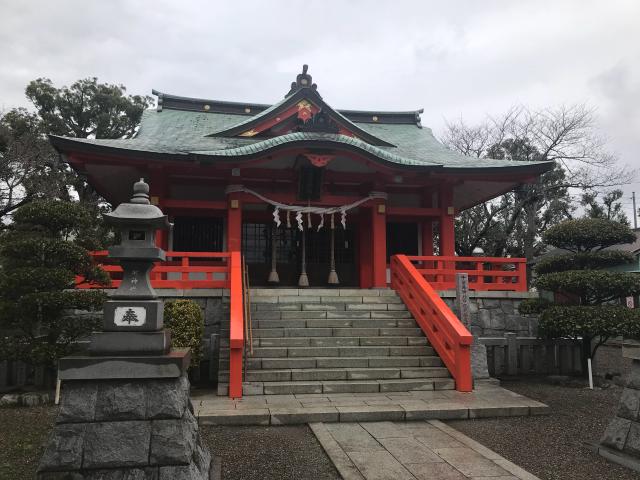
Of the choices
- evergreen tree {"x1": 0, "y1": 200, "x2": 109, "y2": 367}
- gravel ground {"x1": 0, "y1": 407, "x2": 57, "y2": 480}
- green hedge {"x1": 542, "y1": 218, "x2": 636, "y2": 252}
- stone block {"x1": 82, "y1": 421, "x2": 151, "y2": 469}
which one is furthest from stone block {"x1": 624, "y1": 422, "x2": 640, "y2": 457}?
evergreen tree {"x1": 0, "y1": 200, "x2": 109, "y2": 367}

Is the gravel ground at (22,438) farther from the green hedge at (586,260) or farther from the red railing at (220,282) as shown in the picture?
the green hedge at (586,260)

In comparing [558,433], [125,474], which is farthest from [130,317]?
[558,433]

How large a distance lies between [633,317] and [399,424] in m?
5.32

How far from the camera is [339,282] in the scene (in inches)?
543

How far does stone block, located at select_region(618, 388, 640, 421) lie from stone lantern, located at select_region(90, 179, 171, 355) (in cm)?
452

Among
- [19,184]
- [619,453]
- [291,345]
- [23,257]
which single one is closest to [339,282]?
[291,345]

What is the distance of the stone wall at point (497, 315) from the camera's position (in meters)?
10.9

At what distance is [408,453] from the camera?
506cm

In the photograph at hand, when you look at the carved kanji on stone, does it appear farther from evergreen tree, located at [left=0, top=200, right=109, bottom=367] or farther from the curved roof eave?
the curved roof eave

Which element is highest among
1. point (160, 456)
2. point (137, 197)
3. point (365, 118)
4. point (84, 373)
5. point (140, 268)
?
point (365, 118)

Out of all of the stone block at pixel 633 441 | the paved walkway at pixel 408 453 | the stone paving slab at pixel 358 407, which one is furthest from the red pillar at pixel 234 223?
the stone block at pixel 633 441

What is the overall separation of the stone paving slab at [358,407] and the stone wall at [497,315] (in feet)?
11.2

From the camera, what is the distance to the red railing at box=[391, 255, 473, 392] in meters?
7.81

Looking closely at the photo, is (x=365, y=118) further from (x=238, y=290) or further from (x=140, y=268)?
(x=140, y=268)
